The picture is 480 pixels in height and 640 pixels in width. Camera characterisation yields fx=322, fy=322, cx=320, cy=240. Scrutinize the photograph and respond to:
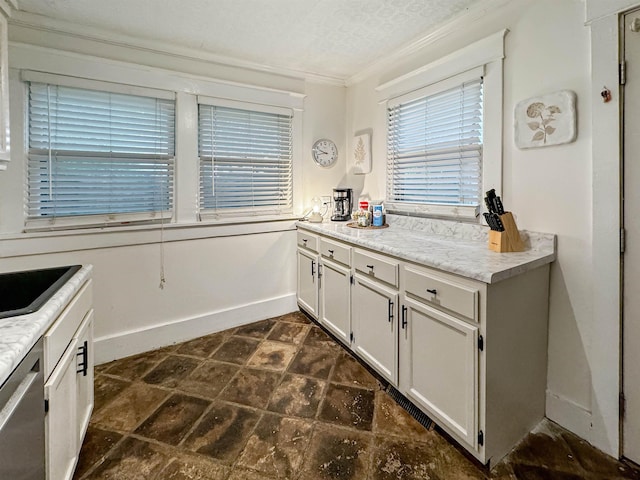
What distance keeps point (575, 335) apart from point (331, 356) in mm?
1571

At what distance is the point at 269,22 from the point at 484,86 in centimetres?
153

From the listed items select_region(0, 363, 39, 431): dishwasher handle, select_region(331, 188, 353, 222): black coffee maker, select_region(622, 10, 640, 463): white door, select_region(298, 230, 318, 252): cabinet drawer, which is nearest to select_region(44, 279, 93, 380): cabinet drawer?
select_region(0, 363, 39, 431): dishwasher handle

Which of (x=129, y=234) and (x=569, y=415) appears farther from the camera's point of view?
(x=129, y=234)

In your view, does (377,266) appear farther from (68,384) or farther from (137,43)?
(137,43)

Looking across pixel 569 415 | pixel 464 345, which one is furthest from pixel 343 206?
pixel 569 415

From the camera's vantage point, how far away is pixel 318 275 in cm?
290

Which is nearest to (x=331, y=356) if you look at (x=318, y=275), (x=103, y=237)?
(x=318, y=275)

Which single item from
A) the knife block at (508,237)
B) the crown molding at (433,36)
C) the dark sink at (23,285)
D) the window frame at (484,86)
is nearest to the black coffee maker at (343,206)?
the window frame at (484,86)

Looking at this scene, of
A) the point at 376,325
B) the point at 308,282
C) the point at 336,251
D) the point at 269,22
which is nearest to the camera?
the point at 376,325

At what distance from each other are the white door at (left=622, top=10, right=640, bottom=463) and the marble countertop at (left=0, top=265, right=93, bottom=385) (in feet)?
7.71

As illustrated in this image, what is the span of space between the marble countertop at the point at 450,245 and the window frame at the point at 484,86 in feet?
0.34

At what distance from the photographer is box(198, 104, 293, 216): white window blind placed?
9.34 feet

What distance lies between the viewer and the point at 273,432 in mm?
1771

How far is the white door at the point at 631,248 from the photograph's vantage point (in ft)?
4.83
